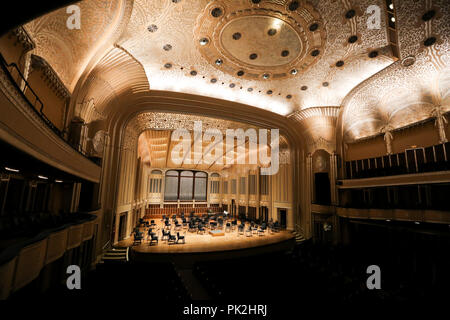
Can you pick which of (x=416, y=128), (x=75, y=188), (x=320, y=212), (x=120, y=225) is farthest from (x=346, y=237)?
(x=75, y=188)

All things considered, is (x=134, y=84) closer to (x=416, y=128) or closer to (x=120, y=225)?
(x=120, y=225)

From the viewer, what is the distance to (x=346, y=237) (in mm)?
10469

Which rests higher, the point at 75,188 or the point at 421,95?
the point at 421,95

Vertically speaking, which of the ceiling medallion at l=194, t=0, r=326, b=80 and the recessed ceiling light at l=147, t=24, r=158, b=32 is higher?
the ceiling medallion at l=194, t=0, r=326, b=80

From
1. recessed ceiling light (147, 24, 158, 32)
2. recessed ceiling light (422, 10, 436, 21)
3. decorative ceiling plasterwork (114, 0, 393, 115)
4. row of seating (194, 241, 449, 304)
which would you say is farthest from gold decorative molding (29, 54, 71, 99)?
recessed ceiling light (422, 10, 436, 21)

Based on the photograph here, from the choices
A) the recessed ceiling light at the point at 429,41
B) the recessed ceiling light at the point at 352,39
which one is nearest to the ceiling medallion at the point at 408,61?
the recessed ceiling light at the point at 429,41

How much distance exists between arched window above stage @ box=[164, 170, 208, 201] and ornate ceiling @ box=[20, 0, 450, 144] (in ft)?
47.4

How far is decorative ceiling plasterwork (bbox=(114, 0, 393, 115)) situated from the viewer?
5652 millimetres

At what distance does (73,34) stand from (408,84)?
11104 mm

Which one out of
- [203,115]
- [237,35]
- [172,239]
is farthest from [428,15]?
[172,239]

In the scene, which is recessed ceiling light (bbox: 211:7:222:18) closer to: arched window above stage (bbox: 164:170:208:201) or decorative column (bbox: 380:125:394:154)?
decorative column (bbox: 380:125:394:154)

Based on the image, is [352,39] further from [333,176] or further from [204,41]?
[333,176]

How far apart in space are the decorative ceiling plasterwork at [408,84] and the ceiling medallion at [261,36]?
225cm

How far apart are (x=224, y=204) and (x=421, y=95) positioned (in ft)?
59.2
